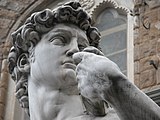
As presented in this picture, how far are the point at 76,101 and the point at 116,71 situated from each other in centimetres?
40

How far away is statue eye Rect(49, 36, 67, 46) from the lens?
219 cm

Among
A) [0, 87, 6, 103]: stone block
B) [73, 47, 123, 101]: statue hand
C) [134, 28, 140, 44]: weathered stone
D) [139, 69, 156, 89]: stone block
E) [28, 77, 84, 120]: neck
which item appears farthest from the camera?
[0, 87, 6, 103]: stone block

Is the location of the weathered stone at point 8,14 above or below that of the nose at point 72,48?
above

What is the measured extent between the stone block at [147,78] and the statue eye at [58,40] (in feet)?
14.6

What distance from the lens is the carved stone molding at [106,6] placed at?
7750 mm

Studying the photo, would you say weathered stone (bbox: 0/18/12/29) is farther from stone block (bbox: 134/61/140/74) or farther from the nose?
the nose

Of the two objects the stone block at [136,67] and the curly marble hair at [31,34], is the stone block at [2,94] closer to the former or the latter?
the stone block at [136,67]

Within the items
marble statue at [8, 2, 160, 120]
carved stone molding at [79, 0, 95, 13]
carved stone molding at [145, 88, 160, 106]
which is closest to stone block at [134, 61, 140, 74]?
carved stone molding at [145, 88, 160, 106]

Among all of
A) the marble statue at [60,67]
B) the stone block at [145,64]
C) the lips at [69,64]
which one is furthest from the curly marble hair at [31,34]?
the stone block at [145,64]

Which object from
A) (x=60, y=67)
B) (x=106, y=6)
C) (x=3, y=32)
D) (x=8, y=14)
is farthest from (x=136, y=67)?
(x=60, y=67)

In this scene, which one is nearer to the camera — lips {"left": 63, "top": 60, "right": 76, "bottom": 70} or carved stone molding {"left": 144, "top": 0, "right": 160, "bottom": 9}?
lips {"left": 63, "top": 60, "right": 76, "bottom": 70}

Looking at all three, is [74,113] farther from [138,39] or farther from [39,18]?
[138,39]

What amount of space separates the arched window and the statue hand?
5.44 metres

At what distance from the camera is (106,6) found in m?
7.89
